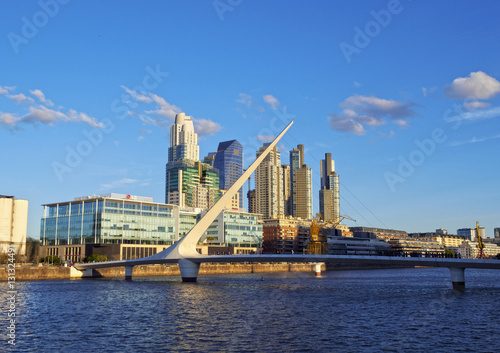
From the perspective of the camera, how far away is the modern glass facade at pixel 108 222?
106 meters

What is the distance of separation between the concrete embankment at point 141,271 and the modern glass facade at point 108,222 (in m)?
18.4

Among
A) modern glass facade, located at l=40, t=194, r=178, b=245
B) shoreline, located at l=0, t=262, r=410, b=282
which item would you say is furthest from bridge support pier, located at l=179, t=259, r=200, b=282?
modern glass facade, located at l=40, t=194, r=178, b=245

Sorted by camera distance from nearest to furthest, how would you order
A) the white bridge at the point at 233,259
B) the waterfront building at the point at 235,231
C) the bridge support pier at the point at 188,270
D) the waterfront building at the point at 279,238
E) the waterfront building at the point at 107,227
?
the white bridge at the point at 233,259
the bridge support pier at the point at 188,270
the waterfront building at the point at 107,227
the waterfront building at the point at 235,231
the waterfront building at the point at 279,238

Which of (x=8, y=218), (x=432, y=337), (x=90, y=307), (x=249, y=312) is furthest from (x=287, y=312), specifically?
(x=8, y=218)

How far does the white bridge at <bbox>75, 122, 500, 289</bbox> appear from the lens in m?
52.1

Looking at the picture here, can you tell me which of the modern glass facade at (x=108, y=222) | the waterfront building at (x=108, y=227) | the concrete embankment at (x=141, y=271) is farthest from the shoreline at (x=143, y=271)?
the modern glass facade at (x=108, y=222)

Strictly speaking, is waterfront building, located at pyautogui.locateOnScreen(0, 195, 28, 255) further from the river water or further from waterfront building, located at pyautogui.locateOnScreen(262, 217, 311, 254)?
waterfront building, located at pyautogui.locateOnScreen(262, 217, 311, 254)

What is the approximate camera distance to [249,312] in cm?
3472

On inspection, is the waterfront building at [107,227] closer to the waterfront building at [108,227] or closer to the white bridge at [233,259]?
the waterfront building at [108,227]

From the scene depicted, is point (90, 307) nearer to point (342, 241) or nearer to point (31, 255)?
point (31, 255)

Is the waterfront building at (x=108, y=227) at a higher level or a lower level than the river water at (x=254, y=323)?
higher

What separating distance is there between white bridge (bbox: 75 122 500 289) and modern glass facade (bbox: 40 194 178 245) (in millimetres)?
26269

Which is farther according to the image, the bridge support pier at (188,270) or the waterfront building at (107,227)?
the waterfront building at (107,227)

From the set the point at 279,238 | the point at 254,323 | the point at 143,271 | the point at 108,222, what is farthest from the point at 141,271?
the point at 279,238
